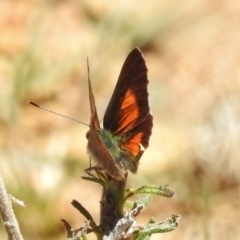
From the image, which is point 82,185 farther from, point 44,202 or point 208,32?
point 208,32

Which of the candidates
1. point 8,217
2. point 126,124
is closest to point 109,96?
point 126,124

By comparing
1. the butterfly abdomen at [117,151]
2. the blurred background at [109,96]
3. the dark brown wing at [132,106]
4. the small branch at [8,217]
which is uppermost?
the blurred background at [109,96]

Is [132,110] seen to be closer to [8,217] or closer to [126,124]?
[126,124]

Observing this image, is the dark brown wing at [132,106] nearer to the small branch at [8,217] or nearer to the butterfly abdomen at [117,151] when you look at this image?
the butterfly abdomen at [117,151]

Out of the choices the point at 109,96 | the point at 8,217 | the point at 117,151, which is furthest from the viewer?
the point at 109,96

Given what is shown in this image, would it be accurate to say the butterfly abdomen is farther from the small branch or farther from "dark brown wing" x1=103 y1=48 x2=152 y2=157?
the small branch

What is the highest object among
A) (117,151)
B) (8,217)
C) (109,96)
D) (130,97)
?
(109,96)

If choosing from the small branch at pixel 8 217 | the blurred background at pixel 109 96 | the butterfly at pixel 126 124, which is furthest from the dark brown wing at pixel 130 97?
the blurred background at pixel 109 96
